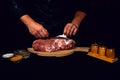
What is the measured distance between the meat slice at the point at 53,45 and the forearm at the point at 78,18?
355mm

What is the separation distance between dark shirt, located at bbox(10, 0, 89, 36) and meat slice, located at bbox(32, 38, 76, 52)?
343mm

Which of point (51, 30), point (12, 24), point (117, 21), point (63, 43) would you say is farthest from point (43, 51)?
point (117, 21)

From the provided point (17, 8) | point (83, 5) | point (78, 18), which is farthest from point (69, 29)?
point (17, 8)

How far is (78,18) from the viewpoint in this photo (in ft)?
7.52

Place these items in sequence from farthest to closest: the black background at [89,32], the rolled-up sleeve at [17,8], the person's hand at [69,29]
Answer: the rolled-up sleeve at [17,8] < the person's hand at [69,29] < the black background at [89,32]

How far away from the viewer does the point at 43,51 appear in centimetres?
187

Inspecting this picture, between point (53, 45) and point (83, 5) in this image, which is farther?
point (83, 5)

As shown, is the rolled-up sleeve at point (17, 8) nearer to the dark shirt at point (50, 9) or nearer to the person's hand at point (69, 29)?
the dark shirt at point (50, 9)

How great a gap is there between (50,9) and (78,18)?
1.10 feet

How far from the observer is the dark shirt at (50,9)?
2.22 m

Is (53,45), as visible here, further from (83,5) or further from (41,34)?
(83,5)

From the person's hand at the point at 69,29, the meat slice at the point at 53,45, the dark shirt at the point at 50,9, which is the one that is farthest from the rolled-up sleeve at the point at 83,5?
the meat slice at the point at 53,45

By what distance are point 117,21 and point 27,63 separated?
6.27ft

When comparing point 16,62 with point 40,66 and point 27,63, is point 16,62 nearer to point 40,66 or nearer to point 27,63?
point 27,63
